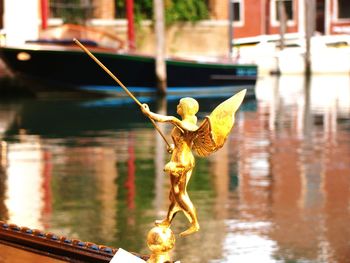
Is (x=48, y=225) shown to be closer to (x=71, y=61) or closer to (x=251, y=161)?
(x=251, y=161)

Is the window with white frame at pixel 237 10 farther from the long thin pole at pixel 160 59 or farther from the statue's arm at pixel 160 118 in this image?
the statue's arm at pixel 160 118

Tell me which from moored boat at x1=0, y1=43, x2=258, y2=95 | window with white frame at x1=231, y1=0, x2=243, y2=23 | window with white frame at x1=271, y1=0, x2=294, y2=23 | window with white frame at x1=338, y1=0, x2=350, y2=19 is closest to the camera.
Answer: moored boat at x1=0, y1=43, x2=258, y2=95

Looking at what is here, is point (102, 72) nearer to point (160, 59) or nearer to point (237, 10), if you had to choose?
point (160, 59)

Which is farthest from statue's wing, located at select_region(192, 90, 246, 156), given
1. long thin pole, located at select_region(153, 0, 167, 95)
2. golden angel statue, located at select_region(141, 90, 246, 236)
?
long thin pole, located at select_region(153, 0, 167, 95)

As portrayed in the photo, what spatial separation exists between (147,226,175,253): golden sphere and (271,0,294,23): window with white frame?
34319 mm

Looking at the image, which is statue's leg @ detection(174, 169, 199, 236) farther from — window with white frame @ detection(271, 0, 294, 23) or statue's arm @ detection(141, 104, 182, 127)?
window with white frame @ detection(271, 0, 294, 23)

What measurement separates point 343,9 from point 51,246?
36197 millimetres

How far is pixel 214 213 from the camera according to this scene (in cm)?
888

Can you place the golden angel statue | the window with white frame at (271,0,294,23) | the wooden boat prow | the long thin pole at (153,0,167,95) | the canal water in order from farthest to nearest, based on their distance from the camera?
the window with white frame at (271,0,294,23) < the long thin pole at (153,0,167,95) < the canal water < the wooden boat prow < the golden angel statue

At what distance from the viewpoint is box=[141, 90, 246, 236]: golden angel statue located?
278 cm

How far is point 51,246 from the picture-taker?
3.35 m

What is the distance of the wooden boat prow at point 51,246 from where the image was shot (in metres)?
3.19

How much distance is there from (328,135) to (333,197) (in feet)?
18.8

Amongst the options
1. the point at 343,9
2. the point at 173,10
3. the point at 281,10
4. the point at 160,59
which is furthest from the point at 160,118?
the point at 343,9
